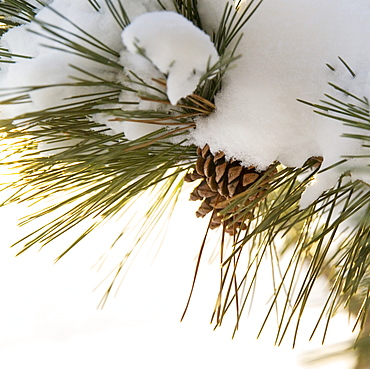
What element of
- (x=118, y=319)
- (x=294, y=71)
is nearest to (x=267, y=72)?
(x=294, y=71)

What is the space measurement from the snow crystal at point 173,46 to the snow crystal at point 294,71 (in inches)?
2.6

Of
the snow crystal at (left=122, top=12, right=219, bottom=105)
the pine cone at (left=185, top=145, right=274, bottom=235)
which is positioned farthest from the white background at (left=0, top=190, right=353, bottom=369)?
the snow crystal at (left=122, top=12, right=219, bottom=105)

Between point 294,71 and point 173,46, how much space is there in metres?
0.11

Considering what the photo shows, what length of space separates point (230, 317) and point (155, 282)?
276 mm

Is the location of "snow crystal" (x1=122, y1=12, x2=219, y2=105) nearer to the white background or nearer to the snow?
the snow

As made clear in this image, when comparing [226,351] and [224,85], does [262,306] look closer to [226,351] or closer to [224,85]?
[226,351]

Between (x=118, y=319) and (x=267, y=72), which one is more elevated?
(x=267, y=72)

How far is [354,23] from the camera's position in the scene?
1.19 ft

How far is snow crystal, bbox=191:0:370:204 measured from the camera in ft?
1.18

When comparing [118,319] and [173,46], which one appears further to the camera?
[118,319]

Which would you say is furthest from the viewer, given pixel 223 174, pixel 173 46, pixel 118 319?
pixel 118 319

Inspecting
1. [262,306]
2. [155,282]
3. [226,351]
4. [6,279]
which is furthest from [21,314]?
[262,306]

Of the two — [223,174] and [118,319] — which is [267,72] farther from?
[118,319]

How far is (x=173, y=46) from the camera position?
296mm
